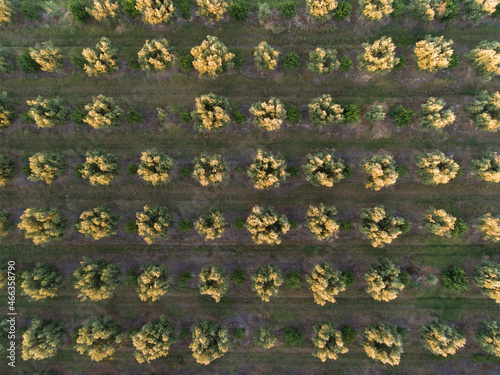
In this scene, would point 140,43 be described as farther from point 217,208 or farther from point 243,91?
point 217,208

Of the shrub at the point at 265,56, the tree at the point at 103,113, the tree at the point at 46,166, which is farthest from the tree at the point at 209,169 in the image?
the tree at the point at 46,166

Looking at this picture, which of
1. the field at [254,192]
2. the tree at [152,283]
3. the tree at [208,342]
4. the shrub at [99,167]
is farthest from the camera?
the field at [254,192]

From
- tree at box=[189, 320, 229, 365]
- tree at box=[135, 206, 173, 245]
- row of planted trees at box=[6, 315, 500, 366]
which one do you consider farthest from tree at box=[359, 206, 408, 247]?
tree at box=[135, 206, 173, 245]

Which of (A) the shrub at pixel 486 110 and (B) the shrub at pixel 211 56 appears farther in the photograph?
(A) the shrub at pixel 486 110

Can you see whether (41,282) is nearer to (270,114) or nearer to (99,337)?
(99,337)

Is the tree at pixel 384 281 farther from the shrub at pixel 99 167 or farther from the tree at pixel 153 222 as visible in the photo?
the shrub at pixel 99 167

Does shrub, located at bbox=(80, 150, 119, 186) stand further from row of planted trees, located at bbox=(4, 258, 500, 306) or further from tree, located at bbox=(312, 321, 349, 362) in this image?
tree, located at bbox=(312, 321, 349, 362)

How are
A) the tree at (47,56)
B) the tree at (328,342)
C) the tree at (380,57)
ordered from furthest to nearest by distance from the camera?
the tree at (47,56)
the tree at (380,57)
the tree at (328,342)
